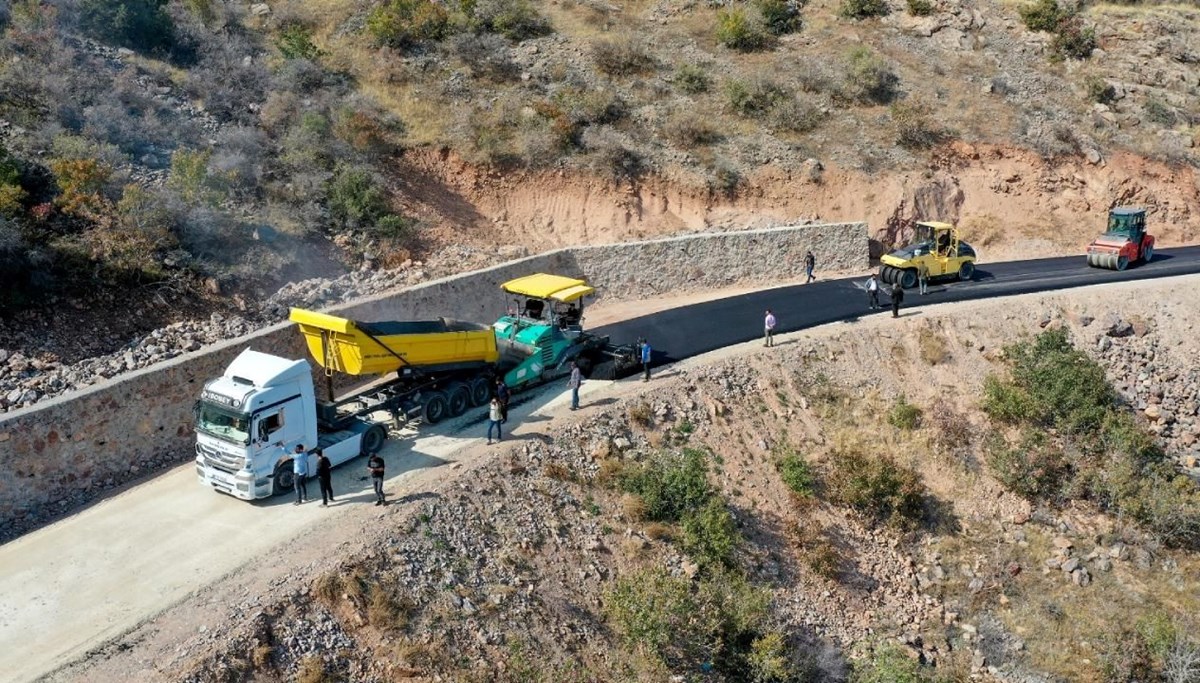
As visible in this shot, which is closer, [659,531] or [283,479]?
[283,479]

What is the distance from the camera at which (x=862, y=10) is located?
41.5 meters

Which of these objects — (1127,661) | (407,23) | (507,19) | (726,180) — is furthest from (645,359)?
(507,19)

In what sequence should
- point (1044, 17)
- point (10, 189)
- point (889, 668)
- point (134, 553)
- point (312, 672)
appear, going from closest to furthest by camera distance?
1. point (312, 672)
2. point (134, 553)
3. point (889, 668)
4. point (10, 189)
5. point (1044, 17)

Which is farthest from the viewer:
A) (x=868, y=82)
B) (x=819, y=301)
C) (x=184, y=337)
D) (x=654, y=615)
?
(x=868, y=82)

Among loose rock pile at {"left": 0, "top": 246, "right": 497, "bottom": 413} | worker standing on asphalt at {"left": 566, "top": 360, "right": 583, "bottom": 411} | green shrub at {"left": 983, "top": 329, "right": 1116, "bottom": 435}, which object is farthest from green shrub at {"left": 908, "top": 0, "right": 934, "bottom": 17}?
worker standing on asphalt at {"left": 566, "top": 360, "right": 583, "bottom": 411}

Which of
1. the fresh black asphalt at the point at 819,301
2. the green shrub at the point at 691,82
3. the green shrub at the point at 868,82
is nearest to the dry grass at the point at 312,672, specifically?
the fresh black asphalt at the point at 819,301

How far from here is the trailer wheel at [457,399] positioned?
65.7 ft

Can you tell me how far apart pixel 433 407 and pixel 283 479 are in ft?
12.2

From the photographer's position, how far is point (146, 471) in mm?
18188

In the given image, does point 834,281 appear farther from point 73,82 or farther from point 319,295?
point 73,82

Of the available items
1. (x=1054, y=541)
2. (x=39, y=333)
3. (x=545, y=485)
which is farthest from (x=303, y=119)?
(x=1054, y=541)

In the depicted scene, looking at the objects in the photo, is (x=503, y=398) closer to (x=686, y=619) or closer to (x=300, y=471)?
(x=300, y=471)

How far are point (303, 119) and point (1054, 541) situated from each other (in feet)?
80.0

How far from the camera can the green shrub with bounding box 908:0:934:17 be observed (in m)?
41.1
